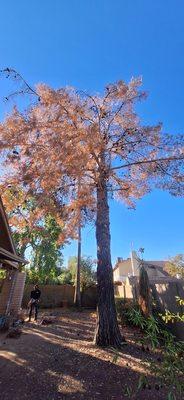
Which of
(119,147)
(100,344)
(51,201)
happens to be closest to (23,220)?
(51,201)

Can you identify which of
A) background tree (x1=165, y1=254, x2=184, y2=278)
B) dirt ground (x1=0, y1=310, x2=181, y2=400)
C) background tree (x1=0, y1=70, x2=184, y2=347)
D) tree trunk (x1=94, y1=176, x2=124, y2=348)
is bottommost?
dirt ground (x1=0, y1=310, x2=181, y2=400)

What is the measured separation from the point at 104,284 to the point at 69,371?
9.17ft

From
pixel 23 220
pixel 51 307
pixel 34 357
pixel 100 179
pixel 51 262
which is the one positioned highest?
pixel 51 262

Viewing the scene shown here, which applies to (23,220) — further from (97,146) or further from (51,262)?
(51,262)

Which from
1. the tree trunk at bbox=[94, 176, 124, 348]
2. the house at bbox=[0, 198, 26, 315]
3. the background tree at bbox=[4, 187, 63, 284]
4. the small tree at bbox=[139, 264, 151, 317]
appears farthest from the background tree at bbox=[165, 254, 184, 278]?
the tree trunk at bbox=[94, 176, 124, 348]

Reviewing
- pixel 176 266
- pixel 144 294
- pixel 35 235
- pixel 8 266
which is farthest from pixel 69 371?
pixel 176 266

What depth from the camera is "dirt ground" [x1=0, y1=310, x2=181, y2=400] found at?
5.51 meters

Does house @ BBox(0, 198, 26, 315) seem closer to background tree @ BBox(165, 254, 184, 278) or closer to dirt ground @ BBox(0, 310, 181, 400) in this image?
dirt ground @ BBox(0, 310, 181, 400)

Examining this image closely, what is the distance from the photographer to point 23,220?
11.4 metres

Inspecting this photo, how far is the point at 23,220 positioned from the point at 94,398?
23.6ft

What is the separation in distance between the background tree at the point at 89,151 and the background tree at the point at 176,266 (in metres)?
35.9

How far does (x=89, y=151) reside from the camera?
972 centimetres

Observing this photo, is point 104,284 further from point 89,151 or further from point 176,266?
point 176,266

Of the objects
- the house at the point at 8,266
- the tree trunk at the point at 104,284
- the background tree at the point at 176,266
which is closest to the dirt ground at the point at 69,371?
the tree trunk at the point at 104,284
